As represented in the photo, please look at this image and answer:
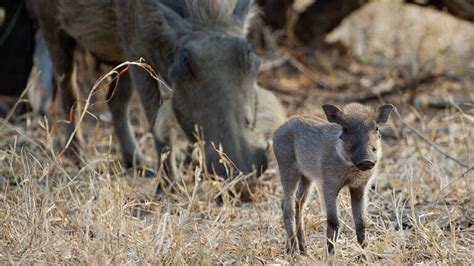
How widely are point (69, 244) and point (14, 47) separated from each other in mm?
4815

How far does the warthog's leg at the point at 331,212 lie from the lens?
12.2 feet

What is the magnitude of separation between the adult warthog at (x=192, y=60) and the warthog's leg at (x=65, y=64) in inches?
7.0

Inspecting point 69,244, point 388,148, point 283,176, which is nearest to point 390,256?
point 283,176

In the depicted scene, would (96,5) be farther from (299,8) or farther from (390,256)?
(299,8)

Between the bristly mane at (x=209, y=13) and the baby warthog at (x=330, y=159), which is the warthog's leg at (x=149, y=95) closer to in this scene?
the bristly mane at (x=209, y=13)

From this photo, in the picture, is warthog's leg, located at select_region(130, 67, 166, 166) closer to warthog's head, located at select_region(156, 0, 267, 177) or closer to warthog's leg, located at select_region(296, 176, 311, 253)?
warthog's head, located at select_region(156, 0, 267, 177)

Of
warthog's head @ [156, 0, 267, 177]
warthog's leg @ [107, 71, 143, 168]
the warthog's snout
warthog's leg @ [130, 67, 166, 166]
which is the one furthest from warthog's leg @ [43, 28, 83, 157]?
the warthog's snout

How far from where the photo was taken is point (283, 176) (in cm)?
407

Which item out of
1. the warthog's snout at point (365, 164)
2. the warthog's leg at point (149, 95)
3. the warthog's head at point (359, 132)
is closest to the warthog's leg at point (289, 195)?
the warthog's head at point (359, 132)

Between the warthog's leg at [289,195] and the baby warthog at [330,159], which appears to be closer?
the baby warthog at [330,159]

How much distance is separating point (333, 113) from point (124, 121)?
3587mm

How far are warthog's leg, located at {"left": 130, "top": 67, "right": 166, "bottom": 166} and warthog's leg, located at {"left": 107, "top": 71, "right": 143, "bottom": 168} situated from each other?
0.77 m

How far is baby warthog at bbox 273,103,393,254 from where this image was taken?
346 centimetres

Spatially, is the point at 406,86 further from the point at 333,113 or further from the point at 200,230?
the point at 333,113
